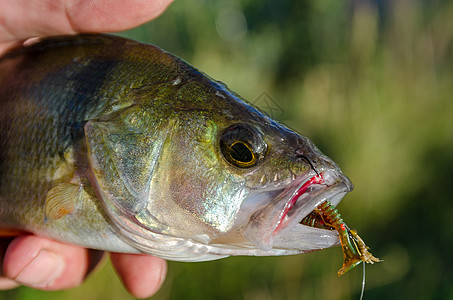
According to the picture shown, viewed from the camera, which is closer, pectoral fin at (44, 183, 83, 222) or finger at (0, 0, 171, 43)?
pectoral fin at (44, 183, 83, 222)

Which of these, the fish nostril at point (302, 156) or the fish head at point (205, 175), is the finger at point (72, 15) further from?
the fish nostril at point (302, 156)

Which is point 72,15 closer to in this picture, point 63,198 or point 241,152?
point 63,198

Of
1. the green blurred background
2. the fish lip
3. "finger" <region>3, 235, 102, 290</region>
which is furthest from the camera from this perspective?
the green blurred background

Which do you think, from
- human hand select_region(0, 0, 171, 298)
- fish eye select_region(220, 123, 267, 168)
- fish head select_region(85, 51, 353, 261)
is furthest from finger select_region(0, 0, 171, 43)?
fish eye select_region(220, 123, 267, 168)

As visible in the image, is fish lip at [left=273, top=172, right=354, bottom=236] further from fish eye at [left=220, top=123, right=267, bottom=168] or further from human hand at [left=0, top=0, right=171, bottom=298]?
human hand at [left=0, top=0, right=171, bottom=298]

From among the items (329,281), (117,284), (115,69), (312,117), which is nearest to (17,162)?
(115,69)

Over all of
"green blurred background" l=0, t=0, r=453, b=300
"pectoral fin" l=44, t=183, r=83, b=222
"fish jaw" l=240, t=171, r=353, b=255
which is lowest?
"green blurred background" l=0, t=0, r=453, b=300

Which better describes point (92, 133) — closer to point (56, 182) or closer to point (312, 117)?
point (56, 182)

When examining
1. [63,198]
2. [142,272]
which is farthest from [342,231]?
[142,272]
